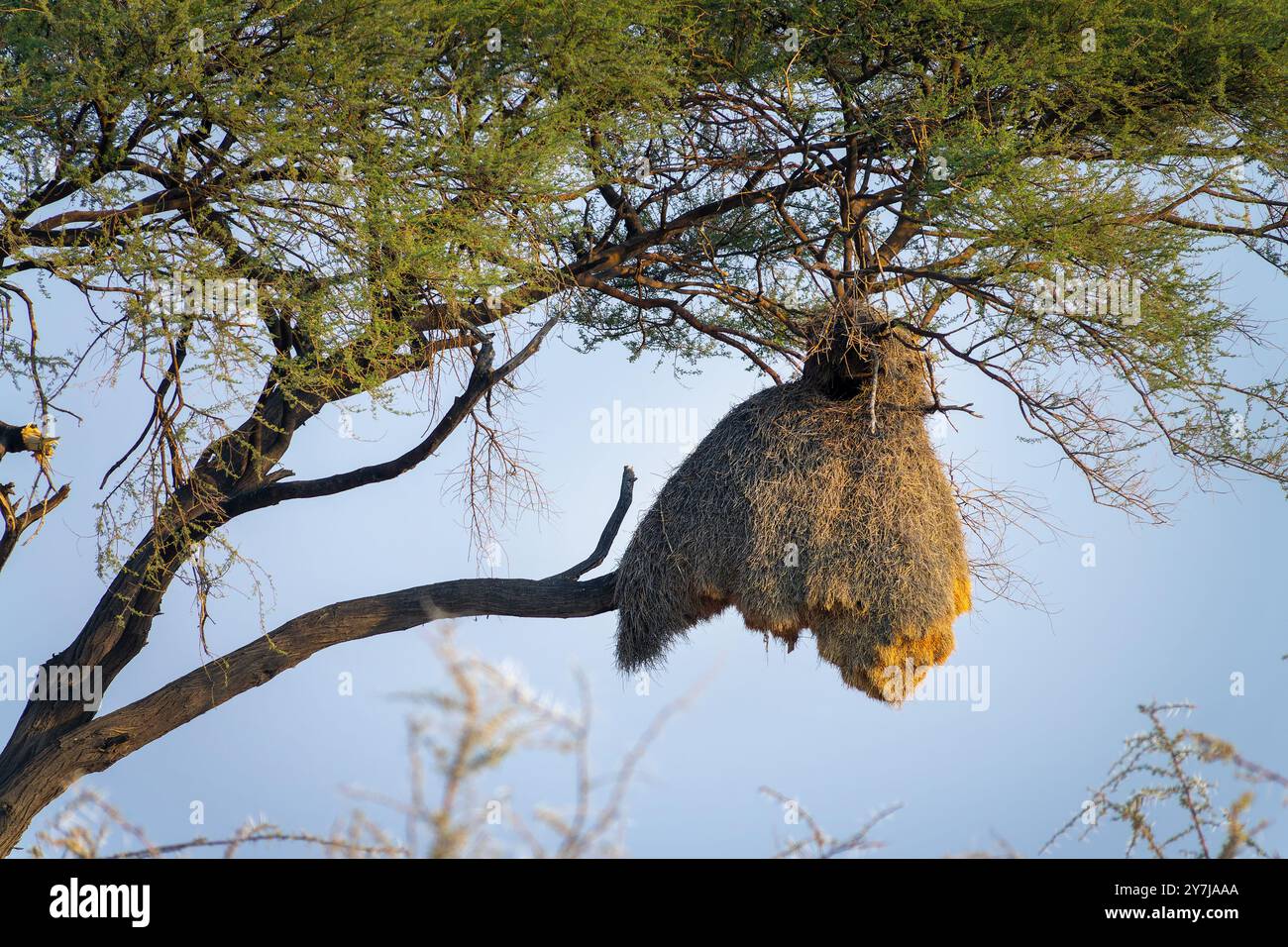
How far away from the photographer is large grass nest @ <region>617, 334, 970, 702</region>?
7.12m

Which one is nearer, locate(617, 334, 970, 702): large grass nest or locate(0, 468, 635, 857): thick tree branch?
locate(617, 334, 970, 702): large grass nest

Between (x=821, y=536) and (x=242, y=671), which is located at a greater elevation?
(x=821, y=536)

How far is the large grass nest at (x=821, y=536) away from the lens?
7121 mm

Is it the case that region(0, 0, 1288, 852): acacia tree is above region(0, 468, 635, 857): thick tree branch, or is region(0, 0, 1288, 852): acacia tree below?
above

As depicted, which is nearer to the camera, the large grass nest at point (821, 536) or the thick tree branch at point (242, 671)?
the large grass nest at point (821, 536)

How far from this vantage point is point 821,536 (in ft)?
23.5

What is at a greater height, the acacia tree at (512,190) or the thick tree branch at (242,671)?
the acacia tree at (512,190)

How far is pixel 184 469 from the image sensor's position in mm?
7668

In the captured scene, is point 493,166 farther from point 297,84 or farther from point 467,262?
point 297,84

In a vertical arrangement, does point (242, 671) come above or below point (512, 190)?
below

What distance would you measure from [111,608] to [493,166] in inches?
174

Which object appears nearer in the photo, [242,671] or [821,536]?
[821,536]
